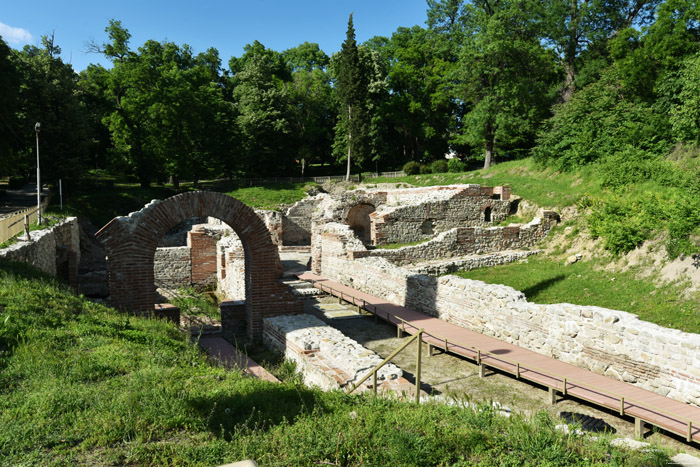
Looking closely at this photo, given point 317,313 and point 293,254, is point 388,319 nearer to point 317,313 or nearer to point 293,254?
point 317,313

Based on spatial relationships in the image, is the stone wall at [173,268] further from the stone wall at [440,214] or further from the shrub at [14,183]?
the shrub at [14,183]

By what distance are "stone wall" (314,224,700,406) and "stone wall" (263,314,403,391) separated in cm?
392

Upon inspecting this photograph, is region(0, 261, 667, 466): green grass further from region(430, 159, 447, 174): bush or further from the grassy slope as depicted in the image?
region(430, 159, 447, 174): bush

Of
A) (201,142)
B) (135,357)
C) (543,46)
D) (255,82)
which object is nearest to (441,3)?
(543,46)

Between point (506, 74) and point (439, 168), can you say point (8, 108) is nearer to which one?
point (439, 168)

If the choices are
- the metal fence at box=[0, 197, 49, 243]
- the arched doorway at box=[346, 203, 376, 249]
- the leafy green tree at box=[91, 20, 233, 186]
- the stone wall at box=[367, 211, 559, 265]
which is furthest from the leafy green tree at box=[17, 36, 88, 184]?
the stone wall at box=[367, 211, 559, 265]

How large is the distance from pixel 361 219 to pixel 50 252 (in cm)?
1700

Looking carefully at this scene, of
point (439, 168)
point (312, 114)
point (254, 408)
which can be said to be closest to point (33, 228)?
point (254, 408)

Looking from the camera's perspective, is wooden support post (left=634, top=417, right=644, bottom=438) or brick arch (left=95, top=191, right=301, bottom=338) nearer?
wooden support post (left=634, top=417, right=644, bottom=438)

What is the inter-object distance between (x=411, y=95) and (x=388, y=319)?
40.5 m

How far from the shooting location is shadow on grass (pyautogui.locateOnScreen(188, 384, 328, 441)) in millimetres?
4246

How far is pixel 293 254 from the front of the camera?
2475 centimetres

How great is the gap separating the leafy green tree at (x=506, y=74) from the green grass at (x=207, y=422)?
103 feet

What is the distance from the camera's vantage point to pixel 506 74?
108 ft
